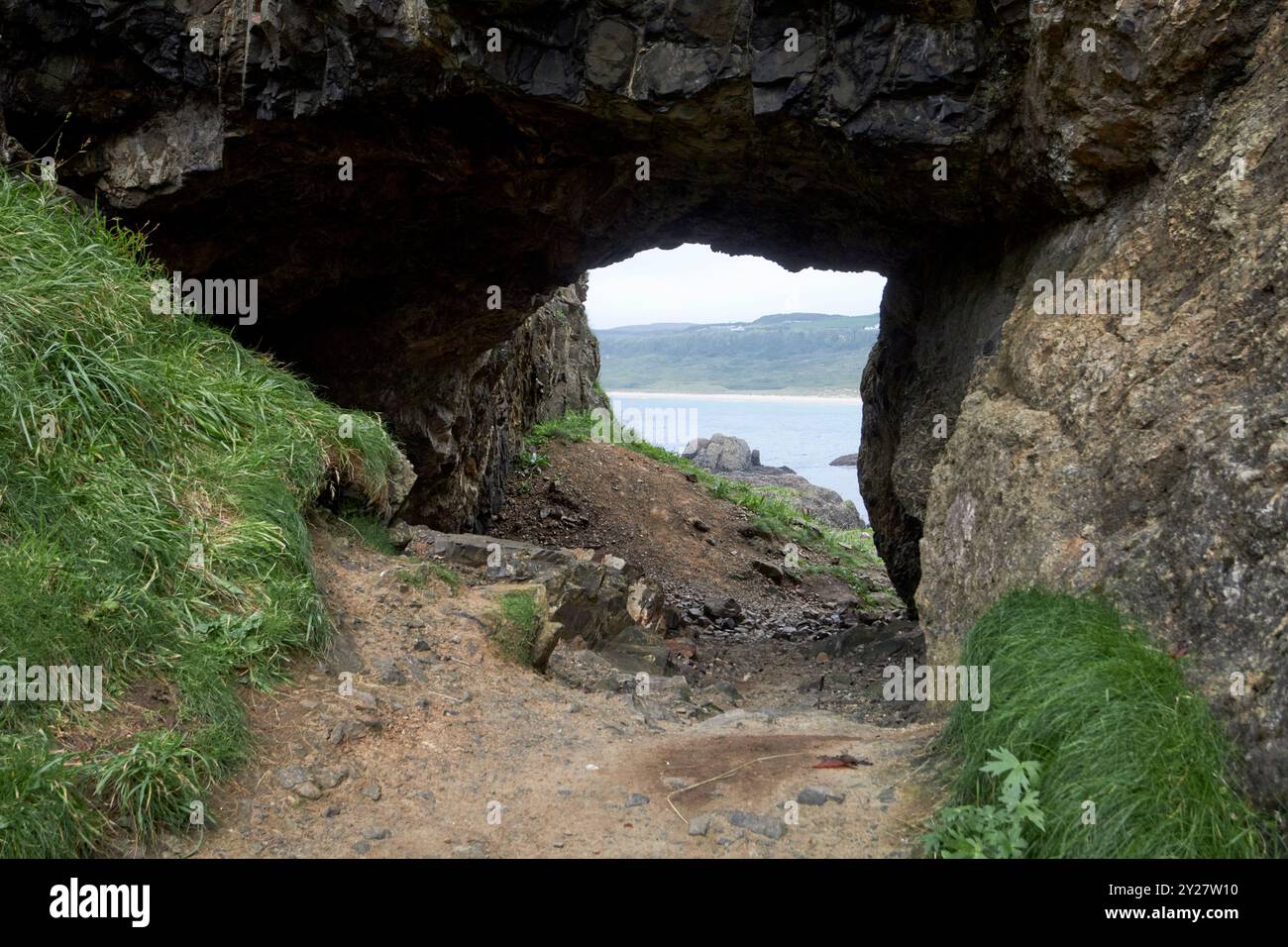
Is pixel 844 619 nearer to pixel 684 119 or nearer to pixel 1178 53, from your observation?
pixel 684 119

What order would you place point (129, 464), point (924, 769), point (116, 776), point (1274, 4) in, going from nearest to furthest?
point (116, 776) < point (924, 769) < point (1274, 4) < point (129, 464)

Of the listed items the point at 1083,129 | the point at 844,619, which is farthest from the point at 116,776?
the point at 844,619

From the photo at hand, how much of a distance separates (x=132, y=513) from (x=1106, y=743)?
430cm

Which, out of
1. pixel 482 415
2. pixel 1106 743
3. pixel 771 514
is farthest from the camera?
pixel 771 514

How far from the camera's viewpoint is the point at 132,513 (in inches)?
187

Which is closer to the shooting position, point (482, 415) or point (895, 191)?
point (895, 191)

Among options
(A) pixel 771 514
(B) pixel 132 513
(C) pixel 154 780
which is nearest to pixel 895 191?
(B) pixel 132 513

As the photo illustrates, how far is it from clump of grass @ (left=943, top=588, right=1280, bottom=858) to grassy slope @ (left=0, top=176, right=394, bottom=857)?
303cm

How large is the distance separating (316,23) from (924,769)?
556cm

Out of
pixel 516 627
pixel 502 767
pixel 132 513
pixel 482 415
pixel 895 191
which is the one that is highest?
pixel 895 191

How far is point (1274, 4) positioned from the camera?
4.62 metres

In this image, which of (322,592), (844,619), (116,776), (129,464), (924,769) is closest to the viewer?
(116,776)

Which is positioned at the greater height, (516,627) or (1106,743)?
(1106,743)

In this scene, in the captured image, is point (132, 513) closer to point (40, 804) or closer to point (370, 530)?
point (40, 804)
